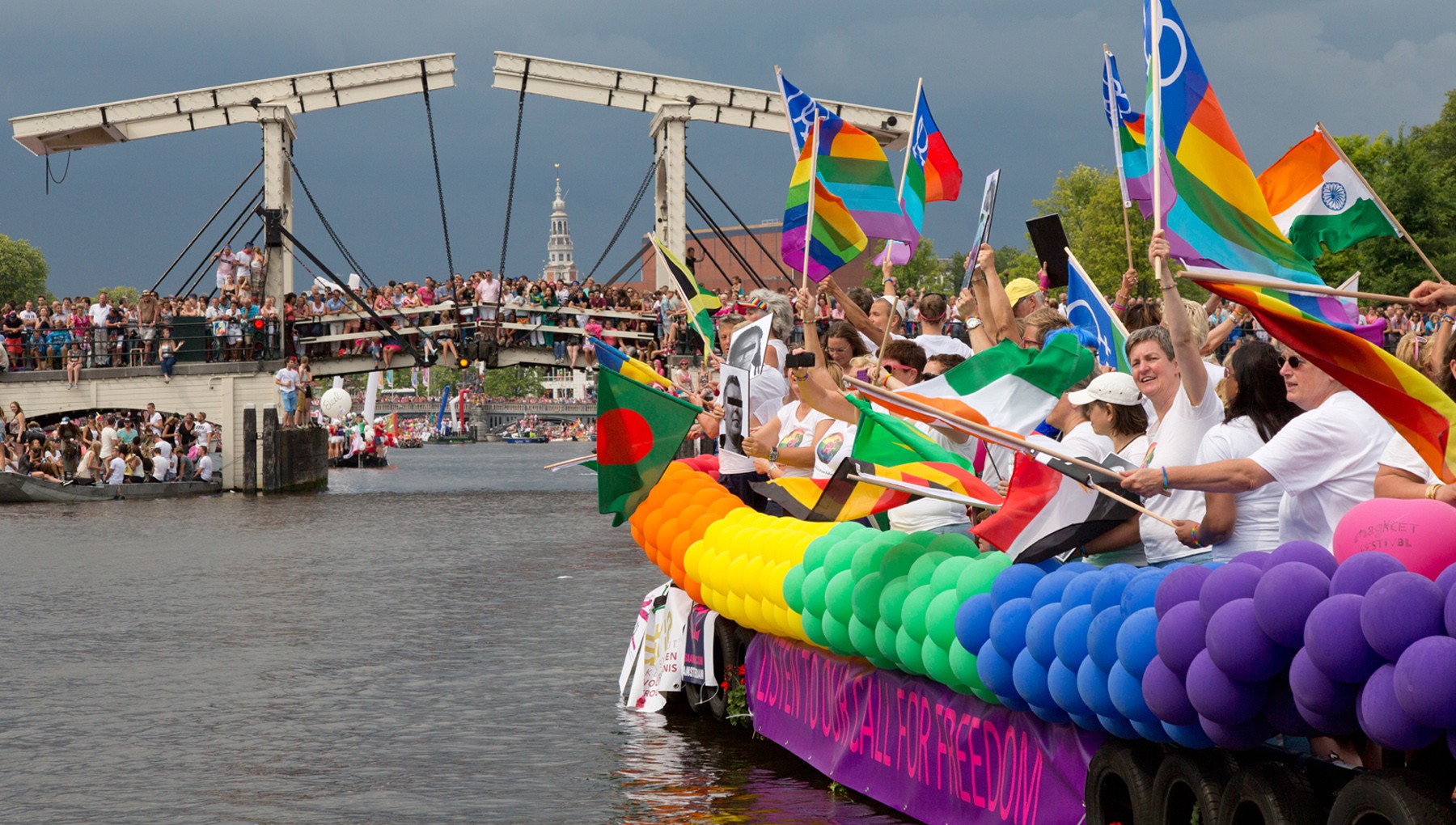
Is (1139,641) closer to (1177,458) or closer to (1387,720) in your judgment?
(1387,720)

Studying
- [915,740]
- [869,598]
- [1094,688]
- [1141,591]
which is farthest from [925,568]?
[1141,591]

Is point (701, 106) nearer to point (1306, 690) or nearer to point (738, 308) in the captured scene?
point (738, 308)

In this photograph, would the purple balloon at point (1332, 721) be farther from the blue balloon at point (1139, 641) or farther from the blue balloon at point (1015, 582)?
the blue balloon at point (1015, 582)

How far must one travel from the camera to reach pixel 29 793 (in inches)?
292

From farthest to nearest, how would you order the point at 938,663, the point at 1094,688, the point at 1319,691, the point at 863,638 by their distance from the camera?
the point at 863,638 < the point at 938,663 < the point at 1094,688 < the point at 1319,691

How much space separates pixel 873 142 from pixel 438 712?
14.9 feet

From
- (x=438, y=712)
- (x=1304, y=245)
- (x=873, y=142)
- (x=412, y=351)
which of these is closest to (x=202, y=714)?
(x=438, y=712)

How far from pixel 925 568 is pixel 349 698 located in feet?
15.6

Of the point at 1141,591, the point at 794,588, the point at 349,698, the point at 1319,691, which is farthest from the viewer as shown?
the point at 349,698

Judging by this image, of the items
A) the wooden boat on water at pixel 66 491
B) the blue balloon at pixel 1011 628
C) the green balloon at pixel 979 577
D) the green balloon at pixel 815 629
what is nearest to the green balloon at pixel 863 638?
the green balloon at pixel 815 629

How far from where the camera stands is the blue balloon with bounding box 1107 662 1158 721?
4.76m

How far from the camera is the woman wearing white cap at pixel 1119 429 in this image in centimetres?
599

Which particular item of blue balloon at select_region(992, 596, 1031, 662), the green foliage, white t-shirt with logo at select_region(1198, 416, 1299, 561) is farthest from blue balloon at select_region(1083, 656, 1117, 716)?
the green foliage

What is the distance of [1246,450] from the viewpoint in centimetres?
555
